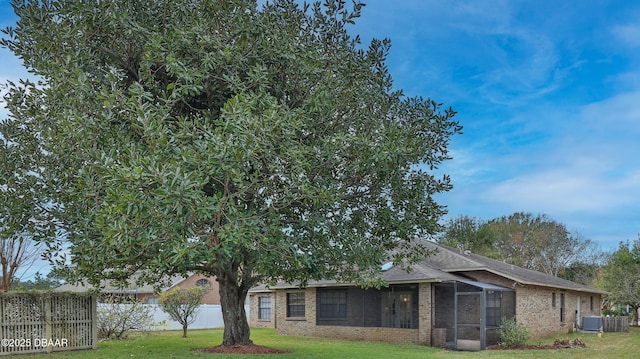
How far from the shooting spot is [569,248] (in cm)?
5109

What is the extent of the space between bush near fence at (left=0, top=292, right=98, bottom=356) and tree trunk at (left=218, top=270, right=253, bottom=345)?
4.13 meters

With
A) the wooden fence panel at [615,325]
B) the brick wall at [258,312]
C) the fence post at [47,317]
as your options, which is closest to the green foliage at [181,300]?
the fence post at [47,317]

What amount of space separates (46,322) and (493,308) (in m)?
16.0

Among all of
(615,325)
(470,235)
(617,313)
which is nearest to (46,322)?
(615,325)

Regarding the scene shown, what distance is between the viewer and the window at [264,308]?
1342 inches

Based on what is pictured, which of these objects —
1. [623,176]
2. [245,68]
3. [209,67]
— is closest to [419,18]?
[245,68]

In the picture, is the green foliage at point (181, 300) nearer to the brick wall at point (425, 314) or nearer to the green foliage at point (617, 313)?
the brick wall at point (425, 314)

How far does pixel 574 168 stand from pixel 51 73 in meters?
21.5

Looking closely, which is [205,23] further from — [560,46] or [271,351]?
[560,46]

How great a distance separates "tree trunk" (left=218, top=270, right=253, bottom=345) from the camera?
15.8m

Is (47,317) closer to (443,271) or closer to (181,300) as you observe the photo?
(181,300)

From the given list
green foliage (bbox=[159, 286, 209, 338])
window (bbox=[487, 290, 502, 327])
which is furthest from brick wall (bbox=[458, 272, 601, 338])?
green foliage (bbox=[159, 286, 209, 338])

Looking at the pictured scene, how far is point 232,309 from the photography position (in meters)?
15.9

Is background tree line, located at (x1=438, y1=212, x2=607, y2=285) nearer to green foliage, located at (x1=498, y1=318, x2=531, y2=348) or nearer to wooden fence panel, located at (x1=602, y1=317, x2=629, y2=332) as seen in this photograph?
wooden fence panel, located at (x1=602, y1=317, x2=629, y2=332)
